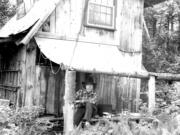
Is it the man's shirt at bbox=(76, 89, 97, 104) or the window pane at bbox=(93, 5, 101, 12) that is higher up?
the window pane at bbox=(93, 5, 101, 12)

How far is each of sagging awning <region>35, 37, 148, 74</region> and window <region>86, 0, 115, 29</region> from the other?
78cm

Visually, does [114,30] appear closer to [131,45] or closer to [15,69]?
[131,45]

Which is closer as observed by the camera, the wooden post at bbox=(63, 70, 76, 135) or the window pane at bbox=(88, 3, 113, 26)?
the wooden post at bbox=(63, 70, 76, 135)

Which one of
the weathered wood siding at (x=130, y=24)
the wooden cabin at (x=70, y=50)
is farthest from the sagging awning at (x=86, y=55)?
the weathered wood siding at (x=130, y=24)

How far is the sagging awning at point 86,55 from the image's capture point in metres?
8.80

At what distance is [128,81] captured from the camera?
11.5 metres

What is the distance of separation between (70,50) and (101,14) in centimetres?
217

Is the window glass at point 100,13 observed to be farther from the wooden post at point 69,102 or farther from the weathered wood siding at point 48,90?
the wooden post at point 69,102

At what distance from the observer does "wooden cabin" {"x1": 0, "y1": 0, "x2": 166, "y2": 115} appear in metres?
9.38

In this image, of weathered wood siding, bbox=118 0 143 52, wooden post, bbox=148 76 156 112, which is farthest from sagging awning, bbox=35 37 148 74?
weathered wood siding, bbox=118 0 143 52

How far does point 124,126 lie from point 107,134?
1.67 feet

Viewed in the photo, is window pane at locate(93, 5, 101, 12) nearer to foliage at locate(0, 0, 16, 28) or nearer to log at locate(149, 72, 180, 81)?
log at locate(149, 72, 180, 81)

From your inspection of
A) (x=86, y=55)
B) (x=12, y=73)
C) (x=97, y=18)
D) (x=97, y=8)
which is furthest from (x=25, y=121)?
(x=97, y=8)

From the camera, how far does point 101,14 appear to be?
11000mm
